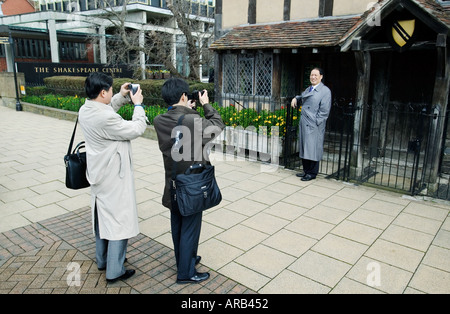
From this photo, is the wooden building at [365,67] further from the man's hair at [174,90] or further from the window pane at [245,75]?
the man's hair at [174,90]

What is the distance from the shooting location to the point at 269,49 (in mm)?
8711

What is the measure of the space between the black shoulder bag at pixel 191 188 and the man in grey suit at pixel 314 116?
355 centimetres

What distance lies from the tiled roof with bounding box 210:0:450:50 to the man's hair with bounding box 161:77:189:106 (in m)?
4.10

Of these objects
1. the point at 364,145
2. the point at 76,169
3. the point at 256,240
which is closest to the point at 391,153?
the point at 364,145

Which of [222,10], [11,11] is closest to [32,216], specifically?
[222,10]

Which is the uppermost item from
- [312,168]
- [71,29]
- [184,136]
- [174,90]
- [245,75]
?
[71,29]

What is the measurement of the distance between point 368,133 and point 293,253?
545 centimetres

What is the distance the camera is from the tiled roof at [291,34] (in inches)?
299

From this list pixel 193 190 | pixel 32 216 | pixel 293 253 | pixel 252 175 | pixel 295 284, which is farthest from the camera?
pixel 252 175

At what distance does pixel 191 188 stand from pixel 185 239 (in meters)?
0.54

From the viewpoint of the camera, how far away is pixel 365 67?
608 centimetres

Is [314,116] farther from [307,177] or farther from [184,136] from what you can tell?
[184,136]

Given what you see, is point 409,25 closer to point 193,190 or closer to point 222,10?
point 193,190

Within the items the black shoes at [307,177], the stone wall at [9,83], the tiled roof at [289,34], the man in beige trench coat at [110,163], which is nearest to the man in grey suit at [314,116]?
the black shoes at [307,177]
